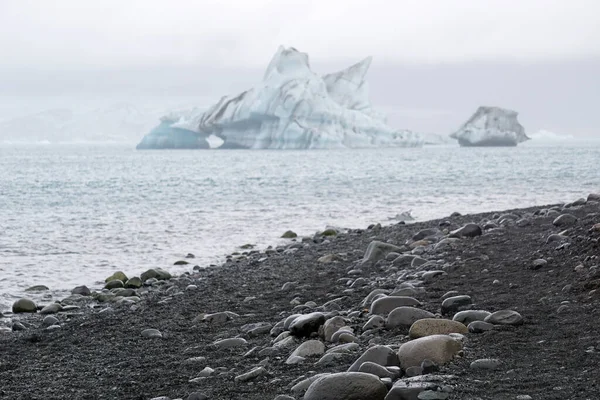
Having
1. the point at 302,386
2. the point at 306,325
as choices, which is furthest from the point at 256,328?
the point at 302,386

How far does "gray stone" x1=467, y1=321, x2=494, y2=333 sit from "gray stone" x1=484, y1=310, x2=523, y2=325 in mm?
81

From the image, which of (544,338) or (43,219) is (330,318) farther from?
(43,219)

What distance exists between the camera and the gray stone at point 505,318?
4383 mm

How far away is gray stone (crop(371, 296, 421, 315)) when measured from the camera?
204 inches

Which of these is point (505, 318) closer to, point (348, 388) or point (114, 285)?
point (348, 388)

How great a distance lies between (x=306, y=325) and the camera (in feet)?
15.9

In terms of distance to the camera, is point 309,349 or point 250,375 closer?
point 250,375

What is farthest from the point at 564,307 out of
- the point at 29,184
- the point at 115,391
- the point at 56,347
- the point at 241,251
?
the point at 29,184

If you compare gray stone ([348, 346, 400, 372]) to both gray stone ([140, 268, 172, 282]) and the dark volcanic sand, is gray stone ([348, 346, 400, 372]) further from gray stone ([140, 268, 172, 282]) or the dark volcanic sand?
gray stone ([140, 268, 172, 282])

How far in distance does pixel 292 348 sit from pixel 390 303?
3.11 ft

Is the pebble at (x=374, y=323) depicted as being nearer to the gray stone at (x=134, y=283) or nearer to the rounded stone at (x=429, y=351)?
the rounded stone at (x=429, y=351)

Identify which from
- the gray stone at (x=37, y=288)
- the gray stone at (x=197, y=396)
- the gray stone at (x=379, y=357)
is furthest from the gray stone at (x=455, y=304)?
the gray stone at (x=37, y=288)

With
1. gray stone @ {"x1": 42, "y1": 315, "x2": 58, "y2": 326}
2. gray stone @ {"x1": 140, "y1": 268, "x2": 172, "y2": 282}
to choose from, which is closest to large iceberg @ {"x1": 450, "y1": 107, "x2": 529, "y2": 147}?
gray stone @ {"x1": 140, "y1": 268, "x2": 172, "y2": 282}

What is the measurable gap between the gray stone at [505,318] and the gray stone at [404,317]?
1.33ft
